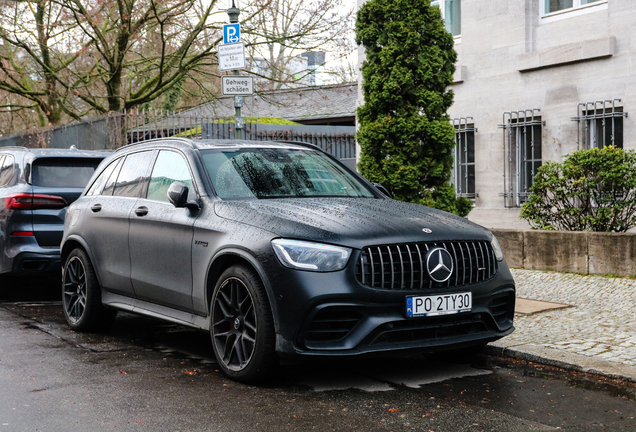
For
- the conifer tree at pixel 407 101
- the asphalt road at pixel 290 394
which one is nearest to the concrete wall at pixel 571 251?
the conifer tree at pixel 407 101

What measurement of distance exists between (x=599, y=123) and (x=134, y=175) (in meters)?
8.76

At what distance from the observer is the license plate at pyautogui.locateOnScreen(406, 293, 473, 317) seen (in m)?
5.11

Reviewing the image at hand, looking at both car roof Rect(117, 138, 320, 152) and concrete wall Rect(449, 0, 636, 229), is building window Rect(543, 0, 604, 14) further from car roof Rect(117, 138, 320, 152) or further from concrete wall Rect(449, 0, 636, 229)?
car roof Rect(117, 138, 320, 152)

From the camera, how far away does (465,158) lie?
15336 millimetres

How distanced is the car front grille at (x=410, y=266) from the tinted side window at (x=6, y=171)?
5913mm

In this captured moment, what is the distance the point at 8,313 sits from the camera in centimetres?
859

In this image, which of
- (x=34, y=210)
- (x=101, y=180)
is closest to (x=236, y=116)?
(x=34, y=210)

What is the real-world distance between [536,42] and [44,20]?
12836mm

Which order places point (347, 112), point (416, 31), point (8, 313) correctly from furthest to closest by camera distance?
point (347, 112), point (416, 31), point (8, 313)

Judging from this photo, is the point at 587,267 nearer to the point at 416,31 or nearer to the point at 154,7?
the point at 416,31

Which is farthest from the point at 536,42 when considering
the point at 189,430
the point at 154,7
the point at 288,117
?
the point at 288,117

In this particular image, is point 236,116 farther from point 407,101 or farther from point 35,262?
point 35,262

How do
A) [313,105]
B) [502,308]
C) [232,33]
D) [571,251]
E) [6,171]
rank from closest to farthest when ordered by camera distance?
[502,308]
[6,171]
[571,251]
[232,33]
[313,105]

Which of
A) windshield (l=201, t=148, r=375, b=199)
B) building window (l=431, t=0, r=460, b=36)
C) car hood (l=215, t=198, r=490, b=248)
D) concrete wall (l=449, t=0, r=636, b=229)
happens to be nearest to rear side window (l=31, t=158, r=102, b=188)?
windshield (l=201, t=148, r=375, b=199)
